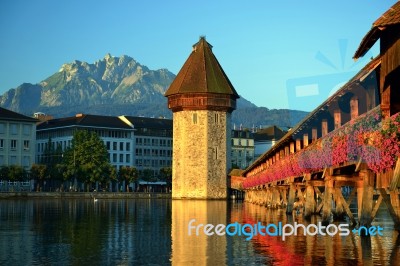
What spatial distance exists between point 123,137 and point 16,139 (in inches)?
1000

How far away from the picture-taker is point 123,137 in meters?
134

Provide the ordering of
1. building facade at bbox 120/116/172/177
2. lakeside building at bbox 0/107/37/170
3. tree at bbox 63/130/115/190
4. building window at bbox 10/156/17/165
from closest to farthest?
tree at bbox 63/130/115/190
lakeside building at bbox 0/107/37/170
building window at bbox 10/156/17/165
building facade at bbox 120/116/172/177

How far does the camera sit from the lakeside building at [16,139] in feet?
366

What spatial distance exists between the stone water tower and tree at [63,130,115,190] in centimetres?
1542

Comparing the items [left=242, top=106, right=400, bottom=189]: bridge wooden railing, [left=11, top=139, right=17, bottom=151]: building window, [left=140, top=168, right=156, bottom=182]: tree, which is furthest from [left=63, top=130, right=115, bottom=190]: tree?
[left=242, top=106, right=400, bottom=189]: bridge wooden railing

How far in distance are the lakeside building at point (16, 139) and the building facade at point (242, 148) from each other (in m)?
46.9

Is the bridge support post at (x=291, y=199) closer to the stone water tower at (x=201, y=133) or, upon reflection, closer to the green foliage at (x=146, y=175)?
the stone water tower at (x=201, y=133)

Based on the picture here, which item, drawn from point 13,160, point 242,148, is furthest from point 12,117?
point 242,148

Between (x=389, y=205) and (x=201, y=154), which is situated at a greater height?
(x=201, y=154)

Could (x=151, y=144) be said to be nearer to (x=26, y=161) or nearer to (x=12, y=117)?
(x=26, y=161)

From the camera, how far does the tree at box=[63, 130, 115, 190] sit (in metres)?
104

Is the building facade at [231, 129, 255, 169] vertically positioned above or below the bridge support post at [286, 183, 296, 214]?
above

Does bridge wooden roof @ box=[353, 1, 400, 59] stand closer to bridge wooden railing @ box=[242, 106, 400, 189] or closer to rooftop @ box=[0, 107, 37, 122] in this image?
bridge wooden railing @ box=[242, 106, 400, 189]

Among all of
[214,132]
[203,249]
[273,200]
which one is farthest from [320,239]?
[214,132]
